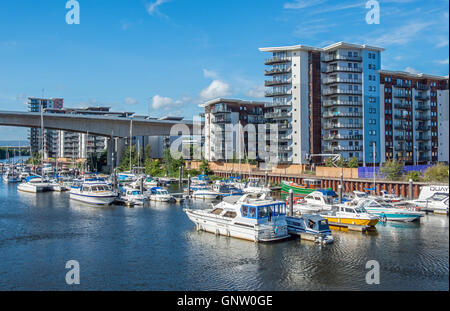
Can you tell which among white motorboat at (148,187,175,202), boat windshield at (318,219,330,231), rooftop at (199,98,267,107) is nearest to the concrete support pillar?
rooftop at (199,98,267,107)

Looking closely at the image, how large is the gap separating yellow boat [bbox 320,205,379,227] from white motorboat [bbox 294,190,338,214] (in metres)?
4.84

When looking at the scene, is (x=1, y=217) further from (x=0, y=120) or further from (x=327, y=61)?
(x=327, y=61)

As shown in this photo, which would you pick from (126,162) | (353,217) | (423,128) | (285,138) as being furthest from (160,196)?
(423,128)

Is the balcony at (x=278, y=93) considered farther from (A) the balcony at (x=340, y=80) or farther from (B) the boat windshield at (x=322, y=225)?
(B) the boat windshield at (x=322, y=225)

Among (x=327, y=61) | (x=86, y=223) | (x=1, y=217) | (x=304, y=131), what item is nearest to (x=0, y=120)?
(x=1, y=217)

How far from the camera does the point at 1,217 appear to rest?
139ft

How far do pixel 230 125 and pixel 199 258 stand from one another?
216 feet

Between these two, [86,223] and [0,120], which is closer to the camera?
[86,223]

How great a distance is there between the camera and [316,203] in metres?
42.2

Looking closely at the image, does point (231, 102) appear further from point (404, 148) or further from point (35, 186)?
point (35, 186)

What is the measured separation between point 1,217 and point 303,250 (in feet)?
105

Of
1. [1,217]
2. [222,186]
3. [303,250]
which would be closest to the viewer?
[303,250]
